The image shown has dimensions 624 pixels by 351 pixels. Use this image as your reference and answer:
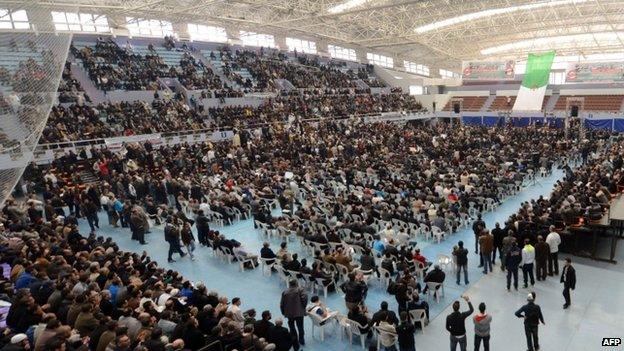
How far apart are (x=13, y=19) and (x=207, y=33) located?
37335 mm

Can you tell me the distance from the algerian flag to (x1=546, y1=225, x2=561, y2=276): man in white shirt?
→ 23.5 metres

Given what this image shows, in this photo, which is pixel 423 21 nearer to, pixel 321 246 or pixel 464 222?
pixel 464 222

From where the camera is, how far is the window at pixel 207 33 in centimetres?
3972

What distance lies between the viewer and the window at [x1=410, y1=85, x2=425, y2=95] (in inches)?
1913

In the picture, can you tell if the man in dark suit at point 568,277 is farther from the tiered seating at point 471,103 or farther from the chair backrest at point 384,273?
the tiered seating at point 471,103

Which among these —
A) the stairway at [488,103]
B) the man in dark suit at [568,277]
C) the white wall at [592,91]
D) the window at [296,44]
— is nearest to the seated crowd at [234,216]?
the man in dark suit at [568,277]

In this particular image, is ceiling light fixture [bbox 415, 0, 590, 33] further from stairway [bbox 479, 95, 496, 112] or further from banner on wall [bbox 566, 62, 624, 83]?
stairway [bbox 479, 95, 496, 112]

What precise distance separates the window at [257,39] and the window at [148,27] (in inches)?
307

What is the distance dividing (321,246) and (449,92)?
40.6m

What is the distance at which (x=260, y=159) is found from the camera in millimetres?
23562

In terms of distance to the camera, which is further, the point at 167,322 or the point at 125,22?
the point at 125,22

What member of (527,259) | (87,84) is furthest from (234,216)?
(87,84)

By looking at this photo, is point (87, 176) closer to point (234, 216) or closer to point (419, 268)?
point (234, 216)

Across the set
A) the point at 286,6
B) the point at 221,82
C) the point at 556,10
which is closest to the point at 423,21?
the point at 556,10
